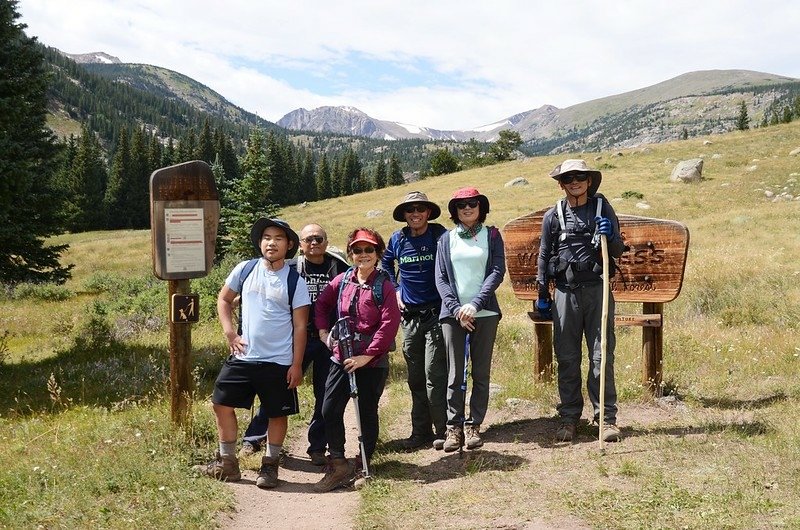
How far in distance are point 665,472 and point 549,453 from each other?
1.15 meters

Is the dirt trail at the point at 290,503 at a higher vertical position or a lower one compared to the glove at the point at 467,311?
lower

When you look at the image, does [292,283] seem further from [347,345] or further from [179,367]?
[179,367]

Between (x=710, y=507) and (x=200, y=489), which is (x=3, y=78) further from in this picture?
(x=710, y=507)

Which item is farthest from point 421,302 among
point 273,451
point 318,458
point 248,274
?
point 273,451

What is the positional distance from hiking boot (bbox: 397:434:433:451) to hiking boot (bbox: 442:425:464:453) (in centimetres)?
50

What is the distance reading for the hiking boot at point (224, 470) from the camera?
17.2 ft

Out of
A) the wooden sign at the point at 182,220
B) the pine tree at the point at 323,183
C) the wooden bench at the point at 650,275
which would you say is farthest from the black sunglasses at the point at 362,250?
the pine tree at the point at 323,183

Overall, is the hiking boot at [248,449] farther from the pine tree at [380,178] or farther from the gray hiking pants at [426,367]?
the pine tree at [380,178]

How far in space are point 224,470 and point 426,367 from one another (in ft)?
7.01

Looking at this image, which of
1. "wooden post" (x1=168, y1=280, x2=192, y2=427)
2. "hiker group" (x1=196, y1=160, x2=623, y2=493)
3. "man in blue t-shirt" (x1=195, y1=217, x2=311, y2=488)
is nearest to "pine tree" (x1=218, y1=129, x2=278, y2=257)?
"wooden post" (x1=168, y1=280, x2=192, y2=427)

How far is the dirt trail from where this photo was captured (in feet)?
14.8

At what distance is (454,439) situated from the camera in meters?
5.79

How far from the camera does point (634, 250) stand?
22.4 ft

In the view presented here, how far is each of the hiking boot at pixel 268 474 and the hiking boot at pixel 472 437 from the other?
1908mm
